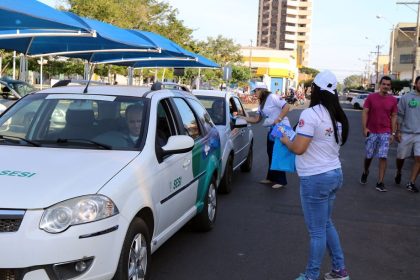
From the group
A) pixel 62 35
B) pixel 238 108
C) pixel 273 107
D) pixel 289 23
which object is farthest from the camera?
pixel 289 23

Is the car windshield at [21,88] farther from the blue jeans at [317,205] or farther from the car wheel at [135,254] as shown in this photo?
the blue jeans at [317,205]

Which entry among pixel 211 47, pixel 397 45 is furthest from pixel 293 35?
pixel 211 47

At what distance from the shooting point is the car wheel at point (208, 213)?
5.73 meters

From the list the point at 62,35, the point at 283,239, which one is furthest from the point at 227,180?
the point at 62,35

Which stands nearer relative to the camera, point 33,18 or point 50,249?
point 50,249

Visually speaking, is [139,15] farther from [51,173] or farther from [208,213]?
[51,173]

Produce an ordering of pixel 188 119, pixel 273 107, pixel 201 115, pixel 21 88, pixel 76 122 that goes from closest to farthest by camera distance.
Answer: pixel 76 122
pixel 188 119
pixel 201 115
pixel 273 107
pixel 21 88

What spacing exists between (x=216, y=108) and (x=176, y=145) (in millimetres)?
4456

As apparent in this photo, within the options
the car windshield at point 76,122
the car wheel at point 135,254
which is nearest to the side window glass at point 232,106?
the car windshield at point 76,122

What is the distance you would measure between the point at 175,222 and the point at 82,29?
22.9 feet

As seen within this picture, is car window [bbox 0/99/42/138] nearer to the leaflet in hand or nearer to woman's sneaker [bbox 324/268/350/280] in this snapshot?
the leaflet in hand

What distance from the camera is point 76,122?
460cm

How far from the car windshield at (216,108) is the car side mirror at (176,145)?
3928 millimetres

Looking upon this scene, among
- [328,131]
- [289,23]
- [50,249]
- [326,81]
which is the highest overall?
[289,23]
